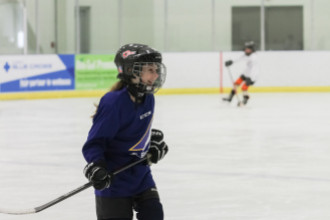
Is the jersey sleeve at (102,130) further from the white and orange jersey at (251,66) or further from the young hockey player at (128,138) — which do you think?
the white and orange jersey at (251,66)

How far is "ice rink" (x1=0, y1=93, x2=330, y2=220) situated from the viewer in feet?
16.0

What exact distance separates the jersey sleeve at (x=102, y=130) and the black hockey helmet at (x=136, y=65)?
0.11 m

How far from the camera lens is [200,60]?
57.8 feet

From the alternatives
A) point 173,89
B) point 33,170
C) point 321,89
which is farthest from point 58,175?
point 321,89

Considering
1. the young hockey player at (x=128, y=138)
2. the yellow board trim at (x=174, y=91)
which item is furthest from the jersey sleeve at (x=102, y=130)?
the yellow board trim at (x=174, y=91)

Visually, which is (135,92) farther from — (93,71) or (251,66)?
(93,71)

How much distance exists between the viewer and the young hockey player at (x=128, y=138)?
2.87 meters

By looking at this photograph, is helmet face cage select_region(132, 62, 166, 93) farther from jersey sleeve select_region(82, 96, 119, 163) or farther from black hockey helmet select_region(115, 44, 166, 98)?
jersey sleeve select_region(82, 96, 119, 163)

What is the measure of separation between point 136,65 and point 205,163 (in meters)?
3.99

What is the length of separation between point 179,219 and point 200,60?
13.2 meters

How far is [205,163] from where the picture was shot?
6820 mm

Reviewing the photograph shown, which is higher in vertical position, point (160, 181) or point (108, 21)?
point (108, 21)

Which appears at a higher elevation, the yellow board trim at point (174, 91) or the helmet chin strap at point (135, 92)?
the helmet chin strap at point (135, 92)

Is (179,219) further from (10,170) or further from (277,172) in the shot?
(10,170)
